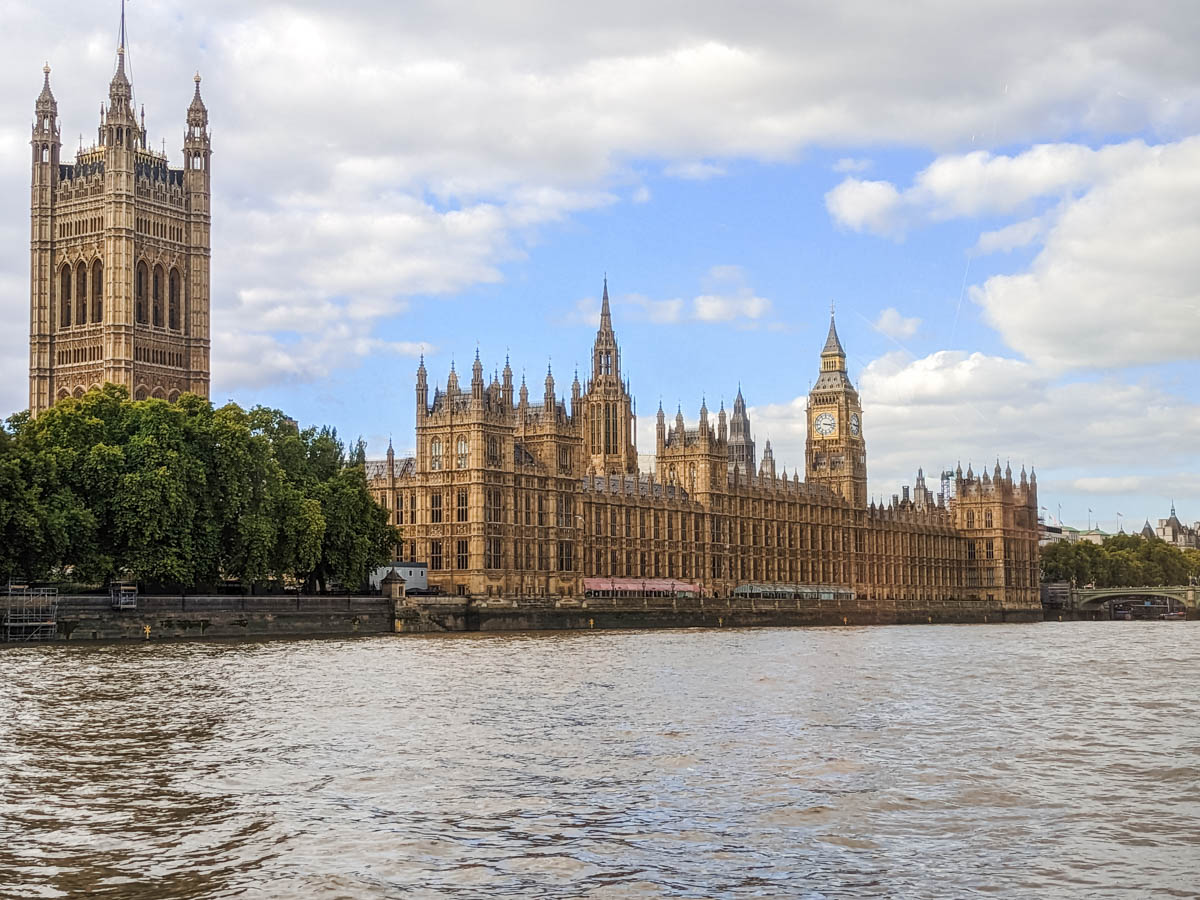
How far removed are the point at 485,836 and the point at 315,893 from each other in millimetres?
3283

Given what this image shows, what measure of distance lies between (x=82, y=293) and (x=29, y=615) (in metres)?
72.2

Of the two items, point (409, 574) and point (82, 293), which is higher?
point (82, 293)

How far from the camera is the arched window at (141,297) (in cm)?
12775

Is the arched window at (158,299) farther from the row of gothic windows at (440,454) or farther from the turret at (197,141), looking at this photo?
the row of gothic windows at (440,454)

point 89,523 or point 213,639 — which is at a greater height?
point 89,523

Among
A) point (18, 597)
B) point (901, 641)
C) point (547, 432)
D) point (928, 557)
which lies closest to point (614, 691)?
point (18, 597)

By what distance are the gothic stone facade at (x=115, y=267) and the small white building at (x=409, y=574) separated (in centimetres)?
3735

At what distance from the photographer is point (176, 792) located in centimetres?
2233

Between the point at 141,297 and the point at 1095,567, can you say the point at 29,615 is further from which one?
the point at 1095,567

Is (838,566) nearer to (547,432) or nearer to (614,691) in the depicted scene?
(547,432)

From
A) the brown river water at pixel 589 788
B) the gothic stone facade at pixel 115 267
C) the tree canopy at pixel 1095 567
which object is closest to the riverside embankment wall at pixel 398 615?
the brown river water at pixel 589 788

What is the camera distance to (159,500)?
67312mm

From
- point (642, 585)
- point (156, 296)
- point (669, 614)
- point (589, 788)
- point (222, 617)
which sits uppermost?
point (156, 296)

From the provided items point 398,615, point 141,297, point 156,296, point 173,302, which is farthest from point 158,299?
point 398,615
